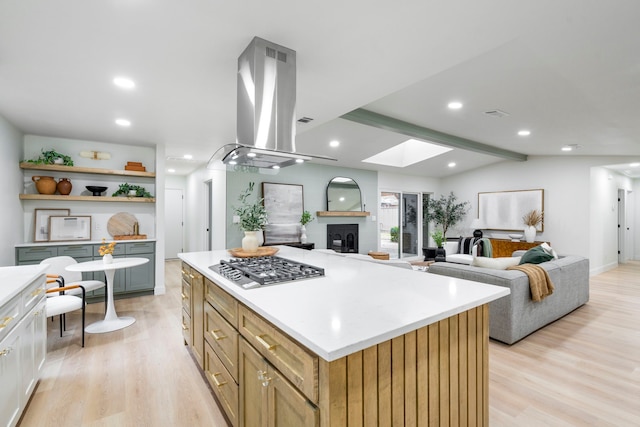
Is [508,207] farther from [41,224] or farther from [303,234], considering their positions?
[41,224]

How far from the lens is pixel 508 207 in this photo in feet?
23.2

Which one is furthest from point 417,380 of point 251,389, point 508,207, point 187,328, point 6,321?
point 508,207

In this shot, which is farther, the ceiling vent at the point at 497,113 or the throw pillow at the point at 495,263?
the ceiling vent at the point at 497,113

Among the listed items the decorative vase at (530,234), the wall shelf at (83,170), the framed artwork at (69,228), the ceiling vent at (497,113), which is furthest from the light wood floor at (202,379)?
the decorative vase at (530,234)

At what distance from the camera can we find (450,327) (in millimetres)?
1366

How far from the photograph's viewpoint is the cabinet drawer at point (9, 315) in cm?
154

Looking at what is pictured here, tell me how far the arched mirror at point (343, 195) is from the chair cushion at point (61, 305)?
15.1 ft

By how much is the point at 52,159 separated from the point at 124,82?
261 cm

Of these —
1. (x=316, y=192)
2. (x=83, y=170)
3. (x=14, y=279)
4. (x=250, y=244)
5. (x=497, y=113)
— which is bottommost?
(x=14, y=279)

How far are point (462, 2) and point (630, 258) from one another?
33.4 ft

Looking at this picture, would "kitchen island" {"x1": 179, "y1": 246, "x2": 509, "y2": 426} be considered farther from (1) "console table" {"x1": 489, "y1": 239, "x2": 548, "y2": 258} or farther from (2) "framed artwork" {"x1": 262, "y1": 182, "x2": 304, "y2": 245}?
(1) "console table" {"x1": 489, "y1": 239, "x2": 548, "y2": 258}

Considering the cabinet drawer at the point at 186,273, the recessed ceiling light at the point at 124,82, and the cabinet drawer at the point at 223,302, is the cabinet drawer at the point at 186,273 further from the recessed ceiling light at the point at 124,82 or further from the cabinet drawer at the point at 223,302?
the recessed ceiling light at the point at 124,82

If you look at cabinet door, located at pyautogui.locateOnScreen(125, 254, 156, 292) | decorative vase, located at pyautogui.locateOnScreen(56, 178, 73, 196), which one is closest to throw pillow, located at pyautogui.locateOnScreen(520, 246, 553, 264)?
cabinet door, located at pyautogui.locateOnScreen(125, 254, 156, 292)

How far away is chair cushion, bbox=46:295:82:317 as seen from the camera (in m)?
2.65
